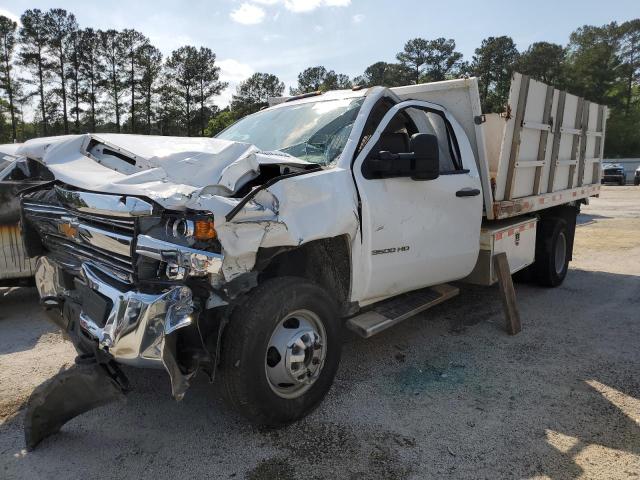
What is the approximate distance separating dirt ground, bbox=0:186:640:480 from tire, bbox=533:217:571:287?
148cm

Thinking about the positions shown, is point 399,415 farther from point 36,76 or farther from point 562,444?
point 36,76

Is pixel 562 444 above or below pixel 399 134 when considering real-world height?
below

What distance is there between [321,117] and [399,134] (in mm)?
654

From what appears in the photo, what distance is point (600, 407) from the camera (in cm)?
343

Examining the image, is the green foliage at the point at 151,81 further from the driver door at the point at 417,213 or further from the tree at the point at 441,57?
the driver door at the point at 417,213

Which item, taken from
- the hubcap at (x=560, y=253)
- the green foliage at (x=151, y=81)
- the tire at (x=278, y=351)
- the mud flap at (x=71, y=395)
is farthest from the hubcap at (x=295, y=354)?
the green foliage at (x=151, y=81)

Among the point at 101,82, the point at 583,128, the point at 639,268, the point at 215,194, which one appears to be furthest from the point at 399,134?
the point at 101,82

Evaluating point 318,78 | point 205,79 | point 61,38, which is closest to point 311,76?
point 318,78

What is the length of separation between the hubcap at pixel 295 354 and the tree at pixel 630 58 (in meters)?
77.4

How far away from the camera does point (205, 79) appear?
190ft

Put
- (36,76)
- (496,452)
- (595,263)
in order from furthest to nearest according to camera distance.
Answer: (36,76) < (595,263) < (496,452)

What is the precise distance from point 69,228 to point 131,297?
37.3 inches

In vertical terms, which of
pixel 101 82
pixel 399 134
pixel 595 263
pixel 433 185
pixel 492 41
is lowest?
pixel 595 263

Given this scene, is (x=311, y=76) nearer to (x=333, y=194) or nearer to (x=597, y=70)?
(x=597, y=70)
